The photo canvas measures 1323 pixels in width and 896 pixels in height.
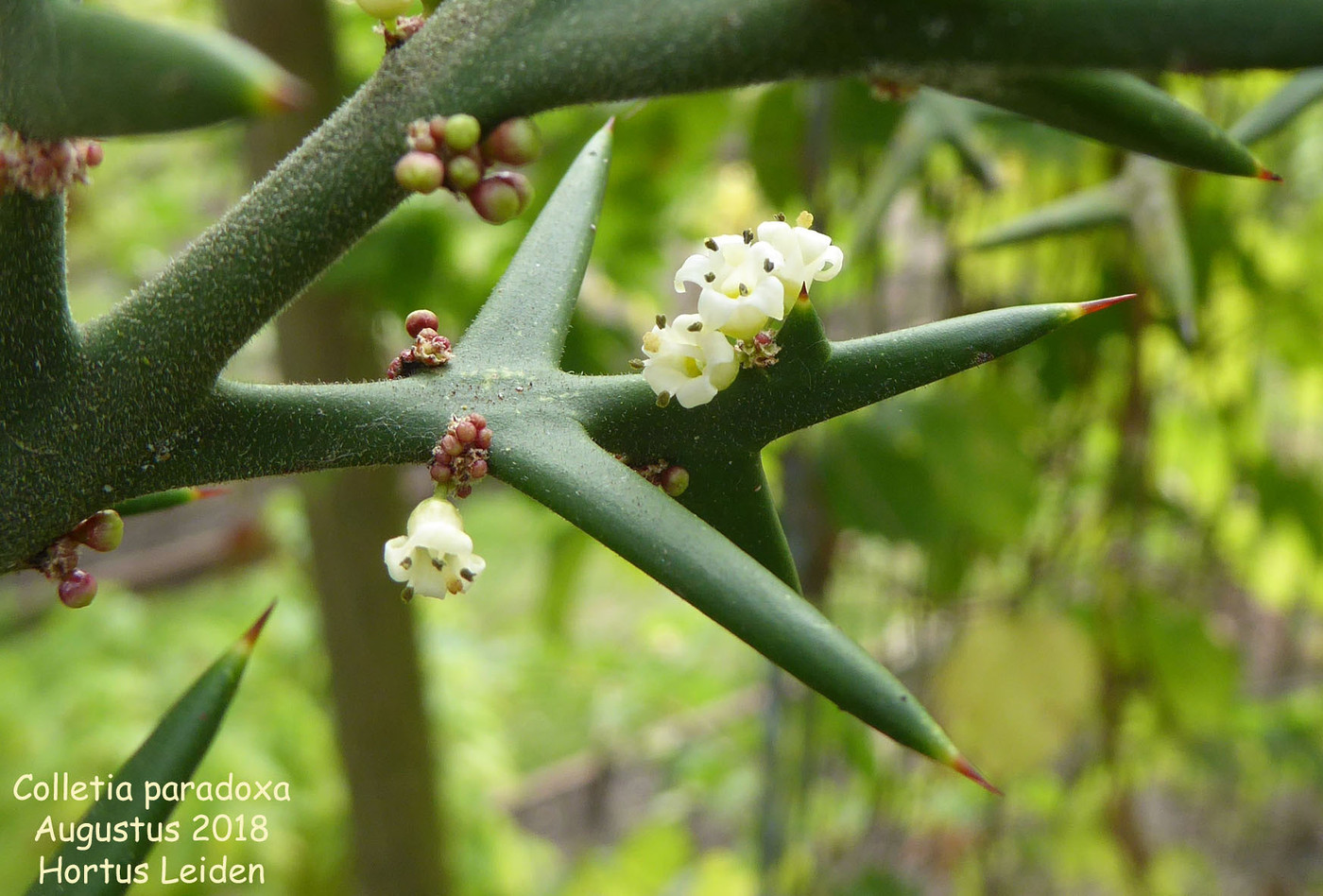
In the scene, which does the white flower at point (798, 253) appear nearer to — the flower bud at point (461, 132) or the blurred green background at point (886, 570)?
the flower bud at point (461, 132)

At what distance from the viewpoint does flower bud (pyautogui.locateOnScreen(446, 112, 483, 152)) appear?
26 cm

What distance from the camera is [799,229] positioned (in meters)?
0.32

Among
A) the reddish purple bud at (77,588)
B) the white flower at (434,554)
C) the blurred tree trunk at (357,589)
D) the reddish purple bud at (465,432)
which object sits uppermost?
the blurred tree trunk at (357,589)

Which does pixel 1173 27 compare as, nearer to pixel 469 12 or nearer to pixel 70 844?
pixel 469 12

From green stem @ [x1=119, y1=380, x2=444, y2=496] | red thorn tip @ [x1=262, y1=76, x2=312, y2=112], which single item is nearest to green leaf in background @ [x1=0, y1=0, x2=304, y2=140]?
red thorn tip @ [x1=262, y1=76, x2=312, y2=112]

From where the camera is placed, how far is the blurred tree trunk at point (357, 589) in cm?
111

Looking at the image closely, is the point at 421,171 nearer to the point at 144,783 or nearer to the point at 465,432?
the point at 465,432

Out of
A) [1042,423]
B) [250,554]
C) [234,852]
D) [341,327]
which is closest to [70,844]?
[341,327]

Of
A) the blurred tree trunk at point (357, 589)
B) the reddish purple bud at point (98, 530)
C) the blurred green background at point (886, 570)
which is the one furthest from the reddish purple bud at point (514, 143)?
the blurred tree trunk at point (357, 589)

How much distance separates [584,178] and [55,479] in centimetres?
20

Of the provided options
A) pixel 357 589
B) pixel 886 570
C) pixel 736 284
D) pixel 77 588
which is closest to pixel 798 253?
pixel 736 284

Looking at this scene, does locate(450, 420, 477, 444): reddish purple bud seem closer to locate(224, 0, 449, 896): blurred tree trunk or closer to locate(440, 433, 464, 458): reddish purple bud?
locate(440, 433, 464, 458): reddish purple bud

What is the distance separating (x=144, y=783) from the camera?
31 cm

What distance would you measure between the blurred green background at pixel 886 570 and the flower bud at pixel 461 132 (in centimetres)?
48
